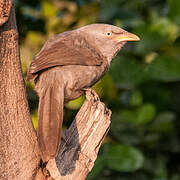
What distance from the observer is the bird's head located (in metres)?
3.80

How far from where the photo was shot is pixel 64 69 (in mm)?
3307

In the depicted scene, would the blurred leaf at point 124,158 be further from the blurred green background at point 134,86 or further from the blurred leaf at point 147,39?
the blurred leaf at point 147,39

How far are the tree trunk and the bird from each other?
13 centimetres

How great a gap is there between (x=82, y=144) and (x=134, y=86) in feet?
7.02

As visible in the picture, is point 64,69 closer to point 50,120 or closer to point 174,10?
point 50,120

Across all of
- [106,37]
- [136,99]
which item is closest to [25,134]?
[106,37]

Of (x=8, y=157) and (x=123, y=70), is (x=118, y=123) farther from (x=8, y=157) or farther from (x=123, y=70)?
(x=8, y=157)

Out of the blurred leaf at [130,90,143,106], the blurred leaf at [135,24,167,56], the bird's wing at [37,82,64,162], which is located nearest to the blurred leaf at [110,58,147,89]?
the blurred leaf at [130,90,143,106]

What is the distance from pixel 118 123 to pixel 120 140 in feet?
0.68

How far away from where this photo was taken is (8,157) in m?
2.73

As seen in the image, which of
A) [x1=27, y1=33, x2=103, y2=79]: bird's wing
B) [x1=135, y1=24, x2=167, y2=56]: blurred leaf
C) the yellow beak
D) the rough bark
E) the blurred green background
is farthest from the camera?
[x1=135, y1=24, x2=167, y2=56]: blurred leaf

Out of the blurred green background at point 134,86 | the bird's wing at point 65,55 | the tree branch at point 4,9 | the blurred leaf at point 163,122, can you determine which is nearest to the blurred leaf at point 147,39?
the blurred green background at point 134,86

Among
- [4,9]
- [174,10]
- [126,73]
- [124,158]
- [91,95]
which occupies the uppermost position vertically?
[4,9]

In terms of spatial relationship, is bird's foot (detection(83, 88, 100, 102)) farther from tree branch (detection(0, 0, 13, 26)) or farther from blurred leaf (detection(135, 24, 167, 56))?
blurred leaf (detection(135, 24, 167, 56))
